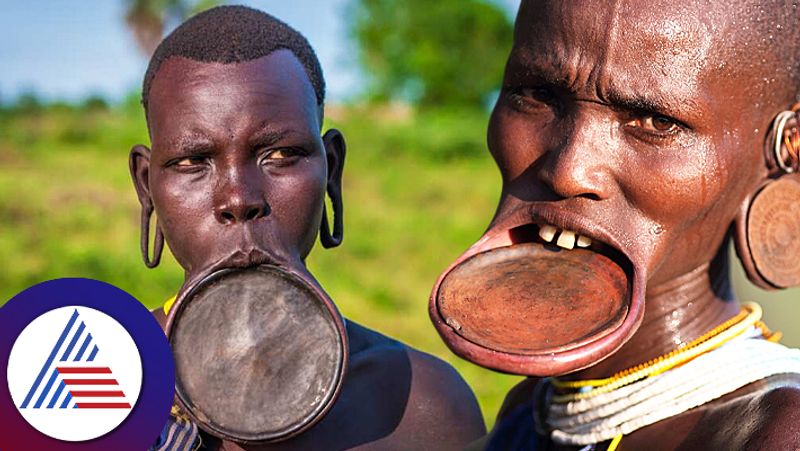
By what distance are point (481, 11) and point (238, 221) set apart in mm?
29144

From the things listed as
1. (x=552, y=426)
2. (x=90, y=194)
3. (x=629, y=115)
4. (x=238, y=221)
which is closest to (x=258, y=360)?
(x=238, y=221)

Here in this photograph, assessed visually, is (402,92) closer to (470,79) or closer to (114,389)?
(470,79)

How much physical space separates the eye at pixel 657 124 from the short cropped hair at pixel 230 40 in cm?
82

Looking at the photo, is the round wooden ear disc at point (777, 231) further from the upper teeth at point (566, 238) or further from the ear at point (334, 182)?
the ear at point (334, 182)

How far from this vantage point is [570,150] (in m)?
2.20

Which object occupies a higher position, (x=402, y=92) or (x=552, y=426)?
(x=552, y=426)

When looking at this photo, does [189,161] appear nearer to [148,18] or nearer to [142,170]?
[142,170]

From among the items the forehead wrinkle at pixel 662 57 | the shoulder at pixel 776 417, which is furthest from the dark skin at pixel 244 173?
the shoulder at pixel 776 417

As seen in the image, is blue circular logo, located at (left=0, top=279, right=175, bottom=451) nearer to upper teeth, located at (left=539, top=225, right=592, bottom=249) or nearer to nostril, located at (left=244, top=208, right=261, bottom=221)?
nostril, located at (left=244, top=208, right=261, bottom=221)

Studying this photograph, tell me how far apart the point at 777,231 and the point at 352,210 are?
13034 millimetres

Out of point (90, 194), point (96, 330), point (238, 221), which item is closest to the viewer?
point (96, 330)

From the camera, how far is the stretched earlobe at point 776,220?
2.29 m

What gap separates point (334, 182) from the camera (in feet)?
9.12

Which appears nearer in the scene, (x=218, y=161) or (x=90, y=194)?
(x=218, y=161)
